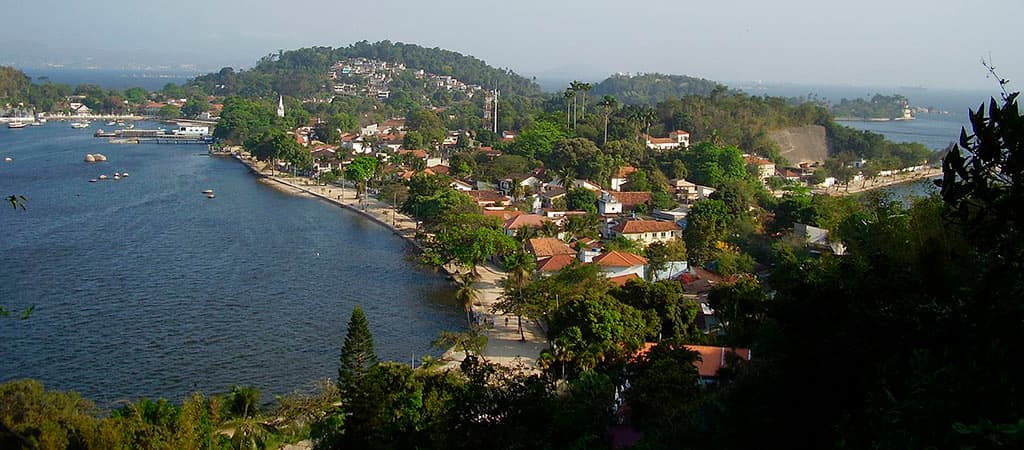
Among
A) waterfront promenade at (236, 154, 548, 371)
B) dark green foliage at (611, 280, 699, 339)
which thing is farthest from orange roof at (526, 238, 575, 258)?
dark green foliage at (611, 280, 699, 339)

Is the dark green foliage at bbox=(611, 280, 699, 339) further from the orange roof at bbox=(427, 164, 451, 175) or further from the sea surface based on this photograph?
the orange roof at bbox=(427, 164, 451, 175)

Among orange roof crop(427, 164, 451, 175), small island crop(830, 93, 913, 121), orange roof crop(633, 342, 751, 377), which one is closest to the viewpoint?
orange roof crop(633, 342, 751, 377)

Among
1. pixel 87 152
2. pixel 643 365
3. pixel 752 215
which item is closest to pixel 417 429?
pixel 643 365

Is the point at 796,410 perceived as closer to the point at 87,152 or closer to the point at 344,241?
the point at 344,241

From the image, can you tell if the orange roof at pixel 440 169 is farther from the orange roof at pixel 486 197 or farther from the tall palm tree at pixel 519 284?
the tall palm tree at pixel 519 284

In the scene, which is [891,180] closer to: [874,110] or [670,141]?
[670,141]

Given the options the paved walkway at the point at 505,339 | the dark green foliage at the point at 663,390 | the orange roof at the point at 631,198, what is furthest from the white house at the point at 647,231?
the dark green foliage at the point at 663,390

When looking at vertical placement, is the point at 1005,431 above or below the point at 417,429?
above
